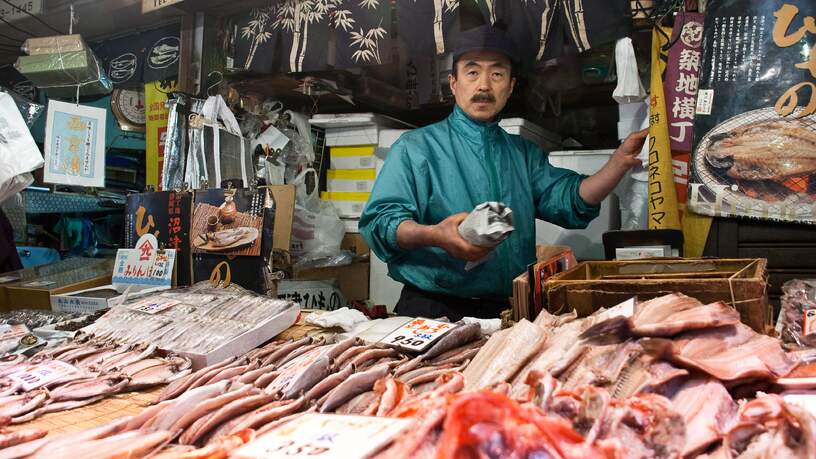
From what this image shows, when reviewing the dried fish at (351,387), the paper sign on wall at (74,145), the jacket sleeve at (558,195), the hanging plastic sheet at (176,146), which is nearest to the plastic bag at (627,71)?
the jacket sleeve at (558,195)

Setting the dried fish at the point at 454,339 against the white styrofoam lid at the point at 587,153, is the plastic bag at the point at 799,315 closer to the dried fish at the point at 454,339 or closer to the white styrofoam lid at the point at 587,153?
the dried fish at the point at 454,339

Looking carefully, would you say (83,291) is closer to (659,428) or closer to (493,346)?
(493,346)

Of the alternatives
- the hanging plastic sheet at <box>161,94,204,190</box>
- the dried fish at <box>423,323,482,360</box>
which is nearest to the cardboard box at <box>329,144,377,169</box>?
the hanging plastic sheet at <box>161,94,204,190</box>

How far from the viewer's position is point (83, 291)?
165 inches

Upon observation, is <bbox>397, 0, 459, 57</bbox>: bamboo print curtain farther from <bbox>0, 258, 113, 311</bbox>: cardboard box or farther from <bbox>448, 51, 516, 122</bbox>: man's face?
<bbox>0, 258, 113, 311</bbox>: cardboard box

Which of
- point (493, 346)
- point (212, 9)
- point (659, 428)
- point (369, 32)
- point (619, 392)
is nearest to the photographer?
point (659, 428)

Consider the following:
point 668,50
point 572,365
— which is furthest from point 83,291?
point 668,50

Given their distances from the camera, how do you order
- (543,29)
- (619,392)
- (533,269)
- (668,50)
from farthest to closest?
1. (543,29)
2. (668,50)
3. (533,269)
4. (619,392)

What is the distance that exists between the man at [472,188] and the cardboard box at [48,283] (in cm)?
253

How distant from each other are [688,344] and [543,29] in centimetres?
338

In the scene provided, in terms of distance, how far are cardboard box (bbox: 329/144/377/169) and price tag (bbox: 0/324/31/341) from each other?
387cm

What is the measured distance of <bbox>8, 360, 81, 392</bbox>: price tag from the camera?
2.26m

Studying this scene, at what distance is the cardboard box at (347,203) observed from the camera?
6.51 metres

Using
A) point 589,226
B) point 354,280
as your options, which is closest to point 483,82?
point 589,226
